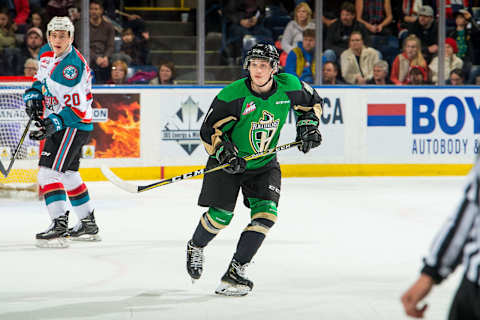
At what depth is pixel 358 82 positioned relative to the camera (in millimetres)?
8297

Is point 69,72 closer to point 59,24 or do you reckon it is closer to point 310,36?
point 59,24

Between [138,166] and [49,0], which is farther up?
[49,0]

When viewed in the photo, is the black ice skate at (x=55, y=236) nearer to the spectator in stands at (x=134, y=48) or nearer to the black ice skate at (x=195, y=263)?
the black ice skate at (x=195, y=263)

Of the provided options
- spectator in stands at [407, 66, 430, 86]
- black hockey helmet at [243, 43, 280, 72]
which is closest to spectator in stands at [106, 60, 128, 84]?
spectator in stands at [407, 66, 430, 86]

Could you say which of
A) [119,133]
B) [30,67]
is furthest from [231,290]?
[30,67]

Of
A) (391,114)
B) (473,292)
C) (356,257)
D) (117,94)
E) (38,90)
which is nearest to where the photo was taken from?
(473,292)

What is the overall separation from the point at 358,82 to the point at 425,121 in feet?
2.41

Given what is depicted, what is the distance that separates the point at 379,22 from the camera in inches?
331

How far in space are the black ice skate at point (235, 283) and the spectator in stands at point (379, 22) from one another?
17.0ft

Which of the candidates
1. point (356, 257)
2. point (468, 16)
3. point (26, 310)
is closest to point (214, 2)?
point (468, 16)

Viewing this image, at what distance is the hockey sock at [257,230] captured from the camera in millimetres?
3543

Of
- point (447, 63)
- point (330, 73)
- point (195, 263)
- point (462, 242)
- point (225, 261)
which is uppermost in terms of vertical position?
point (447, 63)

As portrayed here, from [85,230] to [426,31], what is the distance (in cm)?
464

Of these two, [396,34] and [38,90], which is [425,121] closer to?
[396,34]
